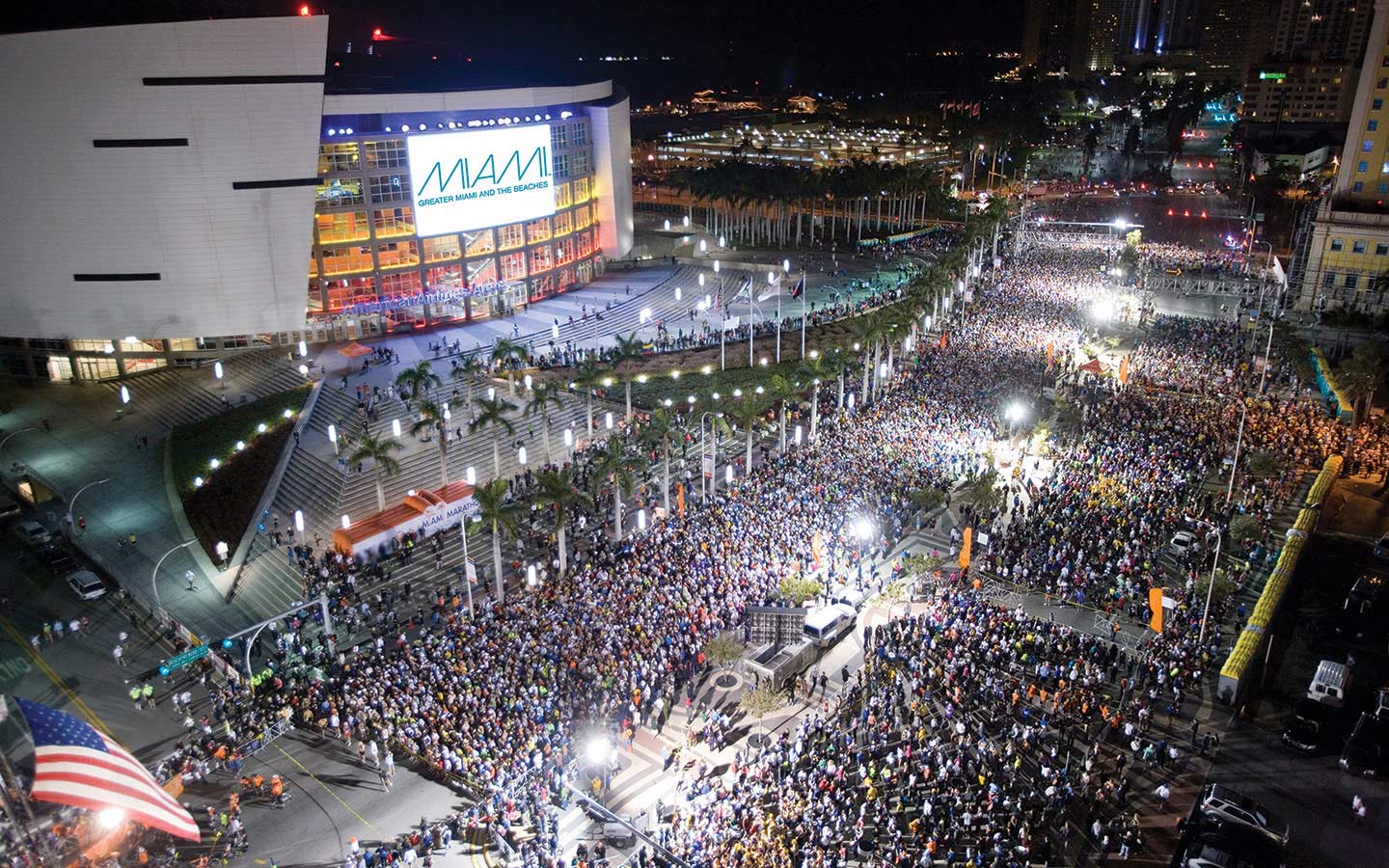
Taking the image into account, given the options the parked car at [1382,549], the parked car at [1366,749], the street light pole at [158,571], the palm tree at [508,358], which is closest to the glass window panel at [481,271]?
the palm tree at [508,358]

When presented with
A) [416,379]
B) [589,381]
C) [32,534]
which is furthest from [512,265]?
[32,534]

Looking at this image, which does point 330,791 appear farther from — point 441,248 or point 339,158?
point 441,248

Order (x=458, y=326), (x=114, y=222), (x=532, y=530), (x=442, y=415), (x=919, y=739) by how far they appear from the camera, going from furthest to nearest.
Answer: (x=458, y=326) < (x=114, y=222) < (x=442, y=415) < (x=532, y=530) < (x=919, y=739)

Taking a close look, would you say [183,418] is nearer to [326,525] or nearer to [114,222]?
[114,222]

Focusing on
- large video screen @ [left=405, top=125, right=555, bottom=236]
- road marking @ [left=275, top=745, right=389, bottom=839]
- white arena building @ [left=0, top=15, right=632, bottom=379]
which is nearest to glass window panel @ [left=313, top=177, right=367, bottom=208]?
white arena building @ [left=0, top=15, right=632, bottom=379]

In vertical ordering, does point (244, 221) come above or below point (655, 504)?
above

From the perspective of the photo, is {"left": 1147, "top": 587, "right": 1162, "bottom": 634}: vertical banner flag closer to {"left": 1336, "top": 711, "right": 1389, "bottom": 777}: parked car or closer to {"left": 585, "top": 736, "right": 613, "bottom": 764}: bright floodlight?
→ {"left": 1336, "top": 711, "right": 1389, "bottom": 777}: parked car

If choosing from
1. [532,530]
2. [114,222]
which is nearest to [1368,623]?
[532,530]

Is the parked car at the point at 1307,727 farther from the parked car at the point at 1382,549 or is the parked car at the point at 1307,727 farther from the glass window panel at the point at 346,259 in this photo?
the glass window panel at the point at 346,259
